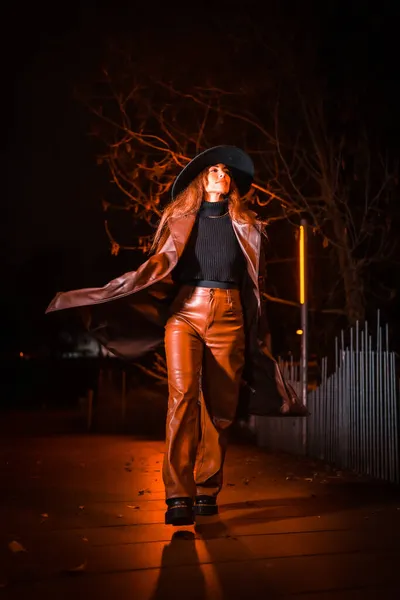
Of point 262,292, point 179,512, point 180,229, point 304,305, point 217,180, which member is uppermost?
point 217,180

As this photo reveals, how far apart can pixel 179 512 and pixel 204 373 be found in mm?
906

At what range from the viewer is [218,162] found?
231 inches

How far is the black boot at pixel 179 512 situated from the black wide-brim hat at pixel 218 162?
1942 mm

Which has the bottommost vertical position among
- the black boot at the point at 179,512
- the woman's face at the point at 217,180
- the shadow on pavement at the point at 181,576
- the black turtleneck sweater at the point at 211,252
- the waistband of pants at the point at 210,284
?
the shadow on pavement at the point at 181,576

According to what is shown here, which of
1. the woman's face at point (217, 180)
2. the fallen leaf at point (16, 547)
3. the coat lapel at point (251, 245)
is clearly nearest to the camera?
the fallen leaf at point (16, 547)

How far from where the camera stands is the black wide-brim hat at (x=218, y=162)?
5.82 meters

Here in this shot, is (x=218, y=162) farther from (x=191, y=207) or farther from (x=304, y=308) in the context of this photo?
(x=304, y=308)

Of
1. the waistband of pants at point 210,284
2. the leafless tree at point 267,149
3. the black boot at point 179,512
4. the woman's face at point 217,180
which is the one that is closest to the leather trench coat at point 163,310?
the waistband of pants at point 210,284

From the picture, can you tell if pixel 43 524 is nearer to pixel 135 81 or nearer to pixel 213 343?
pixel 213 343

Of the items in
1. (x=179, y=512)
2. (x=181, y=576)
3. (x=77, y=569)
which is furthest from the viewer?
(x=179, y=512)

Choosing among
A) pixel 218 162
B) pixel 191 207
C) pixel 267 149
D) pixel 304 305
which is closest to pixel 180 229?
pixel 191 207

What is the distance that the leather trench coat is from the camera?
5.45 metres

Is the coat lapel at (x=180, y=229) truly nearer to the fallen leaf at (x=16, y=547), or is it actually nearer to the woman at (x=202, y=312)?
the woman at (x=202, y=312)

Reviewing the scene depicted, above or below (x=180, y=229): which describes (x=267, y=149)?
above
